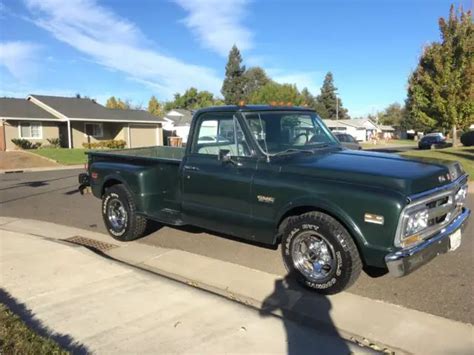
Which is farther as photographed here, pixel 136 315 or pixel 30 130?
pixel 30 130

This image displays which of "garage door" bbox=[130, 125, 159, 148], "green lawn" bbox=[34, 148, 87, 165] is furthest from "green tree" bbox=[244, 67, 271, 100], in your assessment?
"green lawn" bbox=[34, 148, 87, 165]

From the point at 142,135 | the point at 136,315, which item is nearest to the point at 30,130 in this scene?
the point at 142,135

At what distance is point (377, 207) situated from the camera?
13.7ft

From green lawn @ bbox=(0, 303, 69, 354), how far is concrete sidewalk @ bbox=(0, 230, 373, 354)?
0.51 feet

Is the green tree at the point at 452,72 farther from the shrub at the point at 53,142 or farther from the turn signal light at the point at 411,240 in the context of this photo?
the shrub at the point at 53,142

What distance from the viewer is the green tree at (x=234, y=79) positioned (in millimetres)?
85125

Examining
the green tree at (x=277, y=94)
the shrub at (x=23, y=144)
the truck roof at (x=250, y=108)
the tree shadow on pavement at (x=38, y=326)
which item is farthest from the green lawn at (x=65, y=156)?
the green tree at (x=277, y=94)

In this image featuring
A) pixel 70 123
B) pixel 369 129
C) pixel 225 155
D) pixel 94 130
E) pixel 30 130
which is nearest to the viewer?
pixel 225 155

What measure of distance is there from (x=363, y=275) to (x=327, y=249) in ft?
3.53

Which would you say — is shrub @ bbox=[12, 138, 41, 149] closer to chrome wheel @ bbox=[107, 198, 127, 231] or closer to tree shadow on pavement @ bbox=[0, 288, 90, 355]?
chrome wheel @ bbox=[107, 198, 127, 231]

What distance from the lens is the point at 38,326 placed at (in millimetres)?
4031

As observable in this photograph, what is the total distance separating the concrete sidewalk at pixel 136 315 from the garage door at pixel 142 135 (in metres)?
35.8

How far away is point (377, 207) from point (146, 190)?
11.5 feet

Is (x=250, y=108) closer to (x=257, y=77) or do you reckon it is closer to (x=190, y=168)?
(x=190, y=168)
